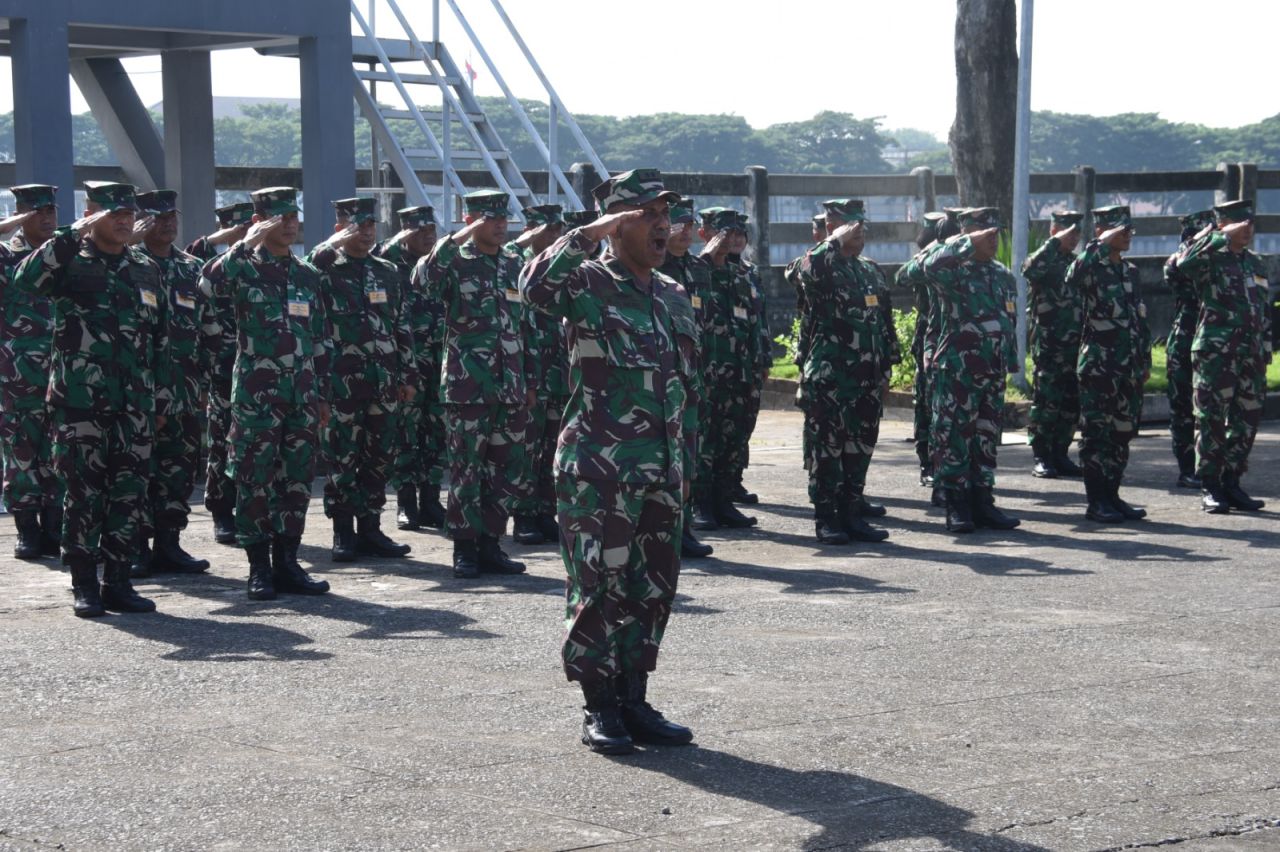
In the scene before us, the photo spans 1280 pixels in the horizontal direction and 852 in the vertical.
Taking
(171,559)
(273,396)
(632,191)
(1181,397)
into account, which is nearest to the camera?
(632,191)

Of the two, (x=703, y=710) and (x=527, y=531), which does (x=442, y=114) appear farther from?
(x=703, y=710)

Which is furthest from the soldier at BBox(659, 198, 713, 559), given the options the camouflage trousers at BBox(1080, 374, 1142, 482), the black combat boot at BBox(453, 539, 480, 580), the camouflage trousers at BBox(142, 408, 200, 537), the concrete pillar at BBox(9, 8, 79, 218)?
the concrete pillar at BBox(9, 8, 79, 218)

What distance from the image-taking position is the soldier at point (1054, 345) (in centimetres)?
1370

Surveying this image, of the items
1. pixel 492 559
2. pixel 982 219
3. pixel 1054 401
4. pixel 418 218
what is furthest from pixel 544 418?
pixel 1054 401

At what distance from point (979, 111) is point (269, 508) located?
45.7 feet

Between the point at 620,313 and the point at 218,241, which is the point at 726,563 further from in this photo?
the point at 620,313

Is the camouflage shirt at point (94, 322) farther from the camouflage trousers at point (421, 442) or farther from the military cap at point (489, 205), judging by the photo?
the camouflage trousers at point (421, 442)

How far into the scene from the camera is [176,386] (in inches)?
417

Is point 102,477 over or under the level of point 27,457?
over

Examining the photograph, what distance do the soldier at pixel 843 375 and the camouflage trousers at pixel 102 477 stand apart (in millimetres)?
4068

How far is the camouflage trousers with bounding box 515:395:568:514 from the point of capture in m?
11.3

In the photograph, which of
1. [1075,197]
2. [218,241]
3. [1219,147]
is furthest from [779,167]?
[218,241]

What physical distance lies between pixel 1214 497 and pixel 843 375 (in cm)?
289

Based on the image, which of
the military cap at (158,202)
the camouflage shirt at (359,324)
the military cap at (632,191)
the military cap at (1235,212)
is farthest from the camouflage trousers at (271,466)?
the military cap at (1235,212)
